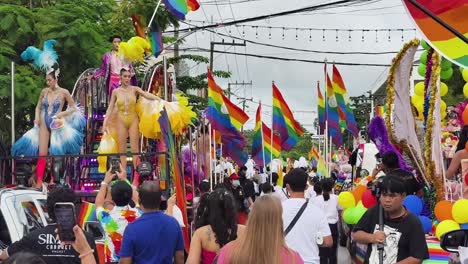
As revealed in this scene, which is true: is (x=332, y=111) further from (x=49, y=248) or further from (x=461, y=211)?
(x=49, y=248)

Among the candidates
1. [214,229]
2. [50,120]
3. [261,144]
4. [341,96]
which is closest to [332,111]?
[341,96]

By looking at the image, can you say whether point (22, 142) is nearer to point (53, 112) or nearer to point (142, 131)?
point (53, 112)

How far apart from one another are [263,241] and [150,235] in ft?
5.80

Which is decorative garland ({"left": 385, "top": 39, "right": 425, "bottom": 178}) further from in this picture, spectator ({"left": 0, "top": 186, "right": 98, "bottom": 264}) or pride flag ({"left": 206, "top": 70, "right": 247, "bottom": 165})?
pride flag ({"left": 206, "top": 70, "right": 247, "bottom": 165})

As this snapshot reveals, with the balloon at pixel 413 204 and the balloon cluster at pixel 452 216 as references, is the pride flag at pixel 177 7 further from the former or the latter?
the balloon cluster at pixel 452 216

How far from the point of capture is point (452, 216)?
7.04m

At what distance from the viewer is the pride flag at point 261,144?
73.8ft

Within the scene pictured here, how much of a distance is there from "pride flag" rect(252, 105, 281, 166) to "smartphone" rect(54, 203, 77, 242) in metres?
16.9

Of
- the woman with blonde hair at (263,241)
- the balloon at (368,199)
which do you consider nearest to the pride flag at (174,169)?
the balloon at (368,199)

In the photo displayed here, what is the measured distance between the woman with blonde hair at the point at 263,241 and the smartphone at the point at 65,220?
3.13ft

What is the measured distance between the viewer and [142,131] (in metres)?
12.1

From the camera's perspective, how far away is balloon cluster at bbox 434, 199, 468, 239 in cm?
664

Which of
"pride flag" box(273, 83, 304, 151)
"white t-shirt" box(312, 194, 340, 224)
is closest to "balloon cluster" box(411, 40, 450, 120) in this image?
"white t-shirt" box(312, 194, 340, 224)

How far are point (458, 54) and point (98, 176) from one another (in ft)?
22.4
